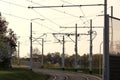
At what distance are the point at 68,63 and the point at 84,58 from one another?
7361 millimetres

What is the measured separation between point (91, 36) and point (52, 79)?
65.8 ft

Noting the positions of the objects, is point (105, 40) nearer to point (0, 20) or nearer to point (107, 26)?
point (107, 26)

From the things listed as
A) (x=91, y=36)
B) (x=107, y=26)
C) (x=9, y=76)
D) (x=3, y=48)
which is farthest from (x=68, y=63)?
(x=107, y=26)

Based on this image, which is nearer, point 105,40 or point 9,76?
point 105,40

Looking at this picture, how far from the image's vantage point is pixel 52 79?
61.5 metres

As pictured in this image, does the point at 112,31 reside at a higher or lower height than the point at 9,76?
higher

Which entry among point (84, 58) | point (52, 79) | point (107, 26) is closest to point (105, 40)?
point (107, 26)

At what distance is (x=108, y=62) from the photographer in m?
22.5

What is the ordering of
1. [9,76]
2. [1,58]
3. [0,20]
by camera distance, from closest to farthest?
[9,76] < [1,58] < [0,20]

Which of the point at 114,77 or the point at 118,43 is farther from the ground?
the point at 118,43

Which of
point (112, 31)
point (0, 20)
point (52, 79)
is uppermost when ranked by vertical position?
point (0, 20)

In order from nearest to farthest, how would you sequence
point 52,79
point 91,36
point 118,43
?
point 118,43 → point 52,79 → point 91,36

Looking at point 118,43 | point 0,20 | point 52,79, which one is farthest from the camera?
point 0,20

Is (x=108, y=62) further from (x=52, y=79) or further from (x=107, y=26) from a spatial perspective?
(x=52, y=79)
